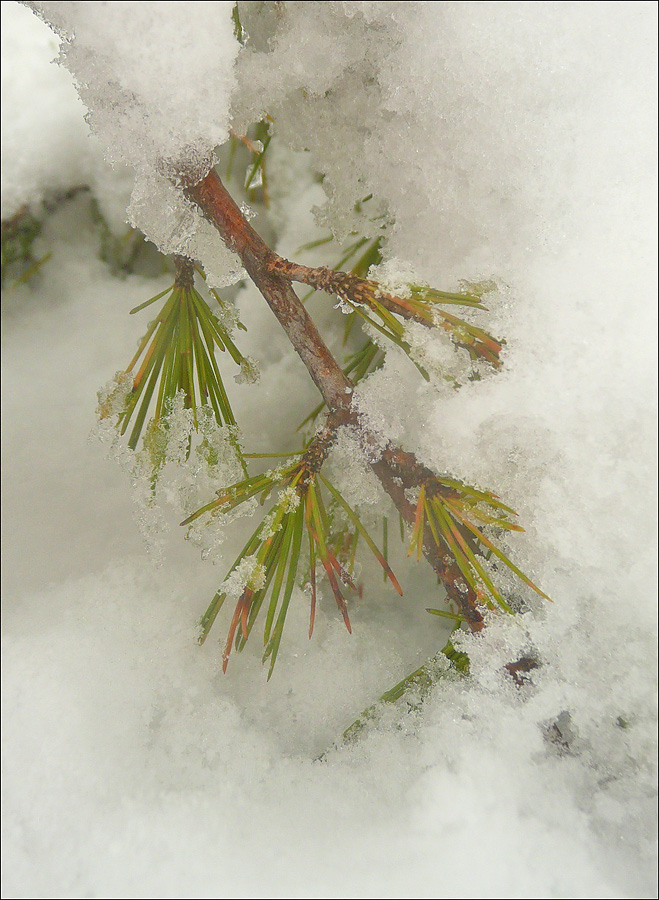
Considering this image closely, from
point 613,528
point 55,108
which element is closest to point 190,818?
point 613,528

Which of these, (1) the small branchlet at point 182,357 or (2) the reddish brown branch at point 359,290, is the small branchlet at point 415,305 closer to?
(2) the reddish brown branch at point 359,290

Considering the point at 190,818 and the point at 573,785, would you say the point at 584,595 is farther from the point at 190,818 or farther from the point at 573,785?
the point at 190,818

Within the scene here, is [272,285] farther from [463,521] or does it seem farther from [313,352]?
[463,521]

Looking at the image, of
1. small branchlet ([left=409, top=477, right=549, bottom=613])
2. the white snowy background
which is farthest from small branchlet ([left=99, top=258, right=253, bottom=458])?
small branchlet ([left=409, top=477, right=549, bottom=613])

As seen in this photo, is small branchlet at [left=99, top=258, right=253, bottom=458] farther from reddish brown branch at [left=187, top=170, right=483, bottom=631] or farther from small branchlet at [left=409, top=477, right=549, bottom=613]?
small branchlet at [left=409, top=477, right=549, bottom=613]

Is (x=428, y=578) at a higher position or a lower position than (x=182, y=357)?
lower

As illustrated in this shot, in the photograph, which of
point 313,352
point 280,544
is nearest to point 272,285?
point 313,352
